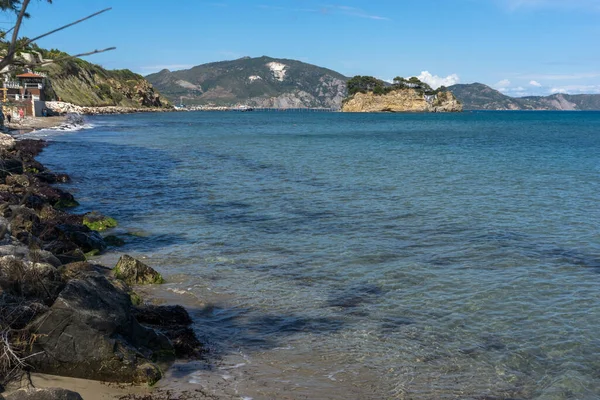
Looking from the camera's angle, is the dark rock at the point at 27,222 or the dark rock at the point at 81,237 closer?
the dark rock at the point at 27,222

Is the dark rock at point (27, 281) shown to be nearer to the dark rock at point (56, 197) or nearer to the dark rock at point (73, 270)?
the dark rock at point (73, 270)

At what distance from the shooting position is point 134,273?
13867mm

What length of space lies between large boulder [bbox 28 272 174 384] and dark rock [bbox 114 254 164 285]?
471cm

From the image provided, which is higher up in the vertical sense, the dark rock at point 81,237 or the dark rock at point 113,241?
the dark rock at point 81,237

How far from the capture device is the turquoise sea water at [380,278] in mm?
9453

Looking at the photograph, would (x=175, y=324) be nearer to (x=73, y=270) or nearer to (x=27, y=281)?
(x=73, y=270)

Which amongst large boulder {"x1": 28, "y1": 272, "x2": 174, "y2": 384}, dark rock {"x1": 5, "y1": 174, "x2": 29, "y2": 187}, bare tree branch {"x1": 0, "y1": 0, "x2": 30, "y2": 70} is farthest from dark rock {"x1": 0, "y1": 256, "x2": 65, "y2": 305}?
dark rock {"x1": 5, "y1": 174, "x2": 29, "y2": 187}

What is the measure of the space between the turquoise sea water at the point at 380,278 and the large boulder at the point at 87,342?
3.41ft

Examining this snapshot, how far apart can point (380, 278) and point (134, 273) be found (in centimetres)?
640

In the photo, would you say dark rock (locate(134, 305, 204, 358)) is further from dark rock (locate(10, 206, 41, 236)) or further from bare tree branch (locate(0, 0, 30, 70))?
bare tree branch (locate(0, 0, 30, 70))

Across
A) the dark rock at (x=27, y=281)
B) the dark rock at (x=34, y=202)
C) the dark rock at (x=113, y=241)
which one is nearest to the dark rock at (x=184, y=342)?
the dark rock at (x=27, y=281)

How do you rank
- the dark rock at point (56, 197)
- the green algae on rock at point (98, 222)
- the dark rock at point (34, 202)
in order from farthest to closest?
the dark rock at point (56, 197) < the green algae on rock at point (98, 222) < the dark rock at point (34, 202)

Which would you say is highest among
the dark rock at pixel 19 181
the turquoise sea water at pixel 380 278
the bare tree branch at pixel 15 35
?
the bare tree branch at pixel 15 35

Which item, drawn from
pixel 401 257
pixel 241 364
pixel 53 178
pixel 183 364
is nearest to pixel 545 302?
pixel 401 257
